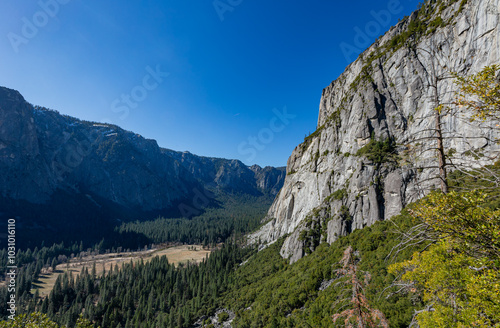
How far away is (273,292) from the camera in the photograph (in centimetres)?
4553

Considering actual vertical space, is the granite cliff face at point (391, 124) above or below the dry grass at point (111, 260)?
above

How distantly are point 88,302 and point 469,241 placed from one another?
106 metres

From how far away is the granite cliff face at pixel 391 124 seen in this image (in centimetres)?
4106

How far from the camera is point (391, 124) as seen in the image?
57.3 metres

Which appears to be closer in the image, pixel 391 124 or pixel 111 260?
pixel 391 124

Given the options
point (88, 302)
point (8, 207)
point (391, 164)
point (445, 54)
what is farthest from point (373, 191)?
point (8, 207)

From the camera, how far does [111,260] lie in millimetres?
139875

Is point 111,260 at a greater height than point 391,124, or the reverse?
point 391,124

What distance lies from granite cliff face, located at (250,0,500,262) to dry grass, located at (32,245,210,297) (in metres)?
77.7

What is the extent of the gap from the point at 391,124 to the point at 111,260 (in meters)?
174

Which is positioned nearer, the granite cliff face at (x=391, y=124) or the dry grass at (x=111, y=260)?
the granite cliff face at (x=391, y=124)

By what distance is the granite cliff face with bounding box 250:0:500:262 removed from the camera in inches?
1617

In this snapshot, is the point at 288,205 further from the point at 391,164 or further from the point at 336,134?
the point at 391,164

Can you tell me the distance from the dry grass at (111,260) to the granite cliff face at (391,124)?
77.7m
